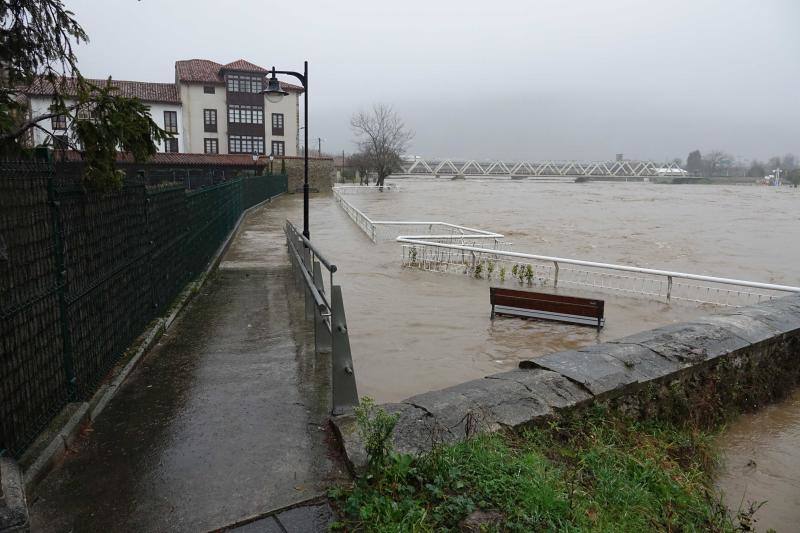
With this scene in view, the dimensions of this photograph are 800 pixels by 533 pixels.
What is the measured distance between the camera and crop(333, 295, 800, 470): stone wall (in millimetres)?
4023

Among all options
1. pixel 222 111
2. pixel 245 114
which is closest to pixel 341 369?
pixel 245 114

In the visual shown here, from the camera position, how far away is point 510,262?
17.1 metres

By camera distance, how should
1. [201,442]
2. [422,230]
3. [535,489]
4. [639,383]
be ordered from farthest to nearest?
[422,230] → [639,383] → [201,442] → [535,489]

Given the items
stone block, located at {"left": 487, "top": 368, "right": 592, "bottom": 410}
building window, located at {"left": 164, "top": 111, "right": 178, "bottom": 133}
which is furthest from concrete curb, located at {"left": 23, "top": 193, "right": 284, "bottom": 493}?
building window, located at {"left": 164, "top": 111, "right": 178, "bottom": 133}

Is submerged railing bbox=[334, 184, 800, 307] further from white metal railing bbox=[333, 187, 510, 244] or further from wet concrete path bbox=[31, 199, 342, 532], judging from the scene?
wet concrete path bbox=[31, 199, 342, 532]

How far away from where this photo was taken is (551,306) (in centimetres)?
959

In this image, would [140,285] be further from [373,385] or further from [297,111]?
[297,111]

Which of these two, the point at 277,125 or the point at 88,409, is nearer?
the point at 88,409

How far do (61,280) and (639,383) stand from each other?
461 centimetres

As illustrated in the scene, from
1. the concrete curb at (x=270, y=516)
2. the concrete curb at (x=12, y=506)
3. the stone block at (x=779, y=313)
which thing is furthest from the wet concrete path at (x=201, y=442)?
the stone block at (x=779, y=313)

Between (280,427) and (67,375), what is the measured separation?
1555mm

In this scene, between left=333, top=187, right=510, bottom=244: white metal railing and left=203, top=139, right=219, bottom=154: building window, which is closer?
left=333, top=187, right=510, bottom=244: white metal railing

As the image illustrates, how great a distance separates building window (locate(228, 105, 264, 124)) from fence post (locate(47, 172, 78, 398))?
62.0 metres

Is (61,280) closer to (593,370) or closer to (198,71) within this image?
(593,370)
